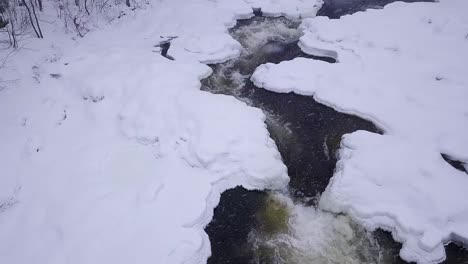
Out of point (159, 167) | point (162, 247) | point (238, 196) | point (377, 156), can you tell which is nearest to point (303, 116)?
point (377, 156)

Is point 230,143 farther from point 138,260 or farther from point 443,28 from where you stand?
point 443,28

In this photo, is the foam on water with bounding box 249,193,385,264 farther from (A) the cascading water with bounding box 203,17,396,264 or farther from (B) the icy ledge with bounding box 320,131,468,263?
(B) the icy ledge with bounding box 320,131,468,263

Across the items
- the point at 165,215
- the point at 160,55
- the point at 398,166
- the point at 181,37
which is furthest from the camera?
the point at 181,37

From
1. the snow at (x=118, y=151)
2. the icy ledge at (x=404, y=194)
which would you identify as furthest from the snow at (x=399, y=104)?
the snow at (x=118, y=151)

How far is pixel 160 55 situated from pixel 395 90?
5.41 meters

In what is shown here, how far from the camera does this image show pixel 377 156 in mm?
6094

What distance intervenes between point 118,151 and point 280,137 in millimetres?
2927

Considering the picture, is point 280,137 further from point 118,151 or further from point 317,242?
point 118,151

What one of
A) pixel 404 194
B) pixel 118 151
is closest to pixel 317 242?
pixel 404 194

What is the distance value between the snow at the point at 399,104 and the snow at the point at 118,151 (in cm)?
138

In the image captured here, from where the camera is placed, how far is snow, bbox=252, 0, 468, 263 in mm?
5277

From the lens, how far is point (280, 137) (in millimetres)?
6809

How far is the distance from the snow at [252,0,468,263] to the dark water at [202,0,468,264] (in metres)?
0.21

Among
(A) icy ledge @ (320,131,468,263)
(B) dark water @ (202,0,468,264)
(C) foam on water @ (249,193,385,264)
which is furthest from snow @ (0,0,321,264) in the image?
(A) icy ledge @ (320,131,468,263)
